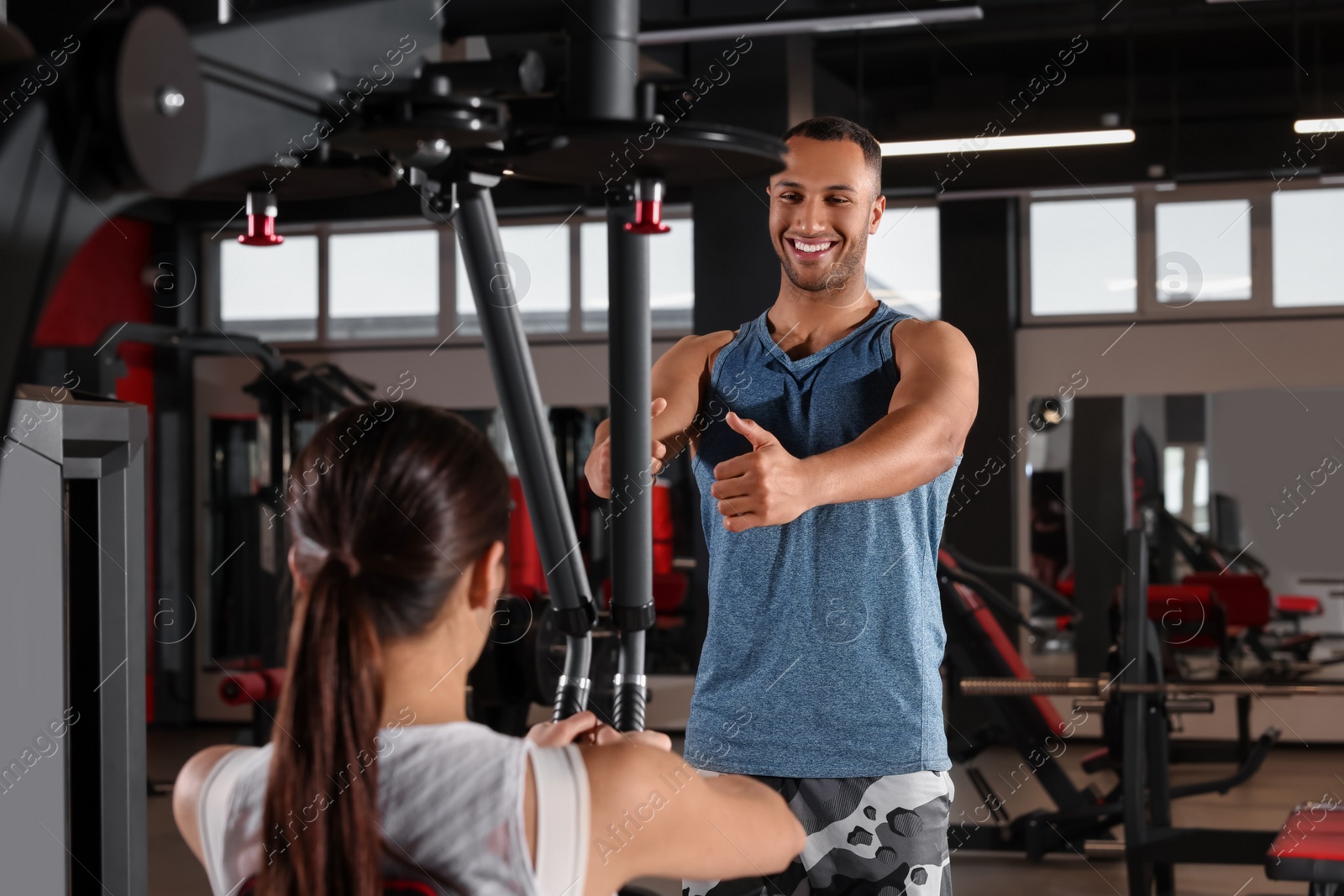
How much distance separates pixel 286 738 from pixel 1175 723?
24.4 ft

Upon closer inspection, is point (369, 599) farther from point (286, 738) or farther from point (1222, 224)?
point (1222, 224)

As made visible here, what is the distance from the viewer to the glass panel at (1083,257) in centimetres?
755

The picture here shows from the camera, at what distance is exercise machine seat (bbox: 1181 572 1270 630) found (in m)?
6.80

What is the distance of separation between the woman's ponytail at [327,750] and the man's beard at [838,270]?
0.85 meters

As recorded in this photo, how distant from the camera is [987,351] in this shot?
734cm

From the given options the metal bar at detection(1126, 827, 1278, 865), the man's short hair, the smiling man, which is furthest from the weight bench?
the man's short hair

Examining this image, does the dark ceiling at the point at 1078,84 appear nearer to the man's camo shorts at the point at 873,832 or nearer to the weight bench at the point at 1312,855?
the weight bench at the point at 1312,855

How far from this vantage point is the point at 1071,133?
4.76m

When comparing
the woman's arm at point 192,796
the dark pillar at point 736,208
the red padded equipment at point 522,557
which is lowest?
the red padded equipment at point 522,557

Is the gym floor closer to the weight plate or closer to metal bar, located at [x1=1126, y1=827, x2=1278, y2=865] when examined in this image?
metal bar, located at [x1=1126, y1=827, x2=1278, y2=865]

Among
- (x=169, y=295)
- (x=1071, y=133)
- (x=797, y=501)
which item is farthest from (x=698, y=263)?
(x=169, y=295)

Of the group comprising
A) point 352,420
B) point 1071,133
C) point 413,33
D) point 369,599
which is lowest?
point 369,599

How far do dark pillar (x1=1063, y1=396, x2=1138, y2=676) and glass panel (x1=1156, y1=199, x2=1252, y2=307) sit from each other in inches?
35.2

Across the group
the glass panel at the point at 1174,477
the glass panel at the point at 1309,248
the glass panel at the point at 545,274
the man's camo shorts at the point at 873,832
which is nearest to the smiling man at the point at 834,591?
the man's camo shorts at the point at 873,832
